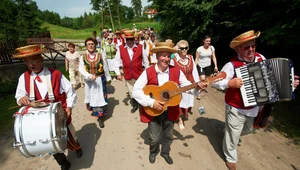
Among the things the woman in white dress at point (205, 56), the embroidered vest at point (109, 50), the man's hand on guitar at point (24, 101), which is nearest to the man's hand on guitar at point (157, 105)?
the man's hand on guitar at point (24, 101)

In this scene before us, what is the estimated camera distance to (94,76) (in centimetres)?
432

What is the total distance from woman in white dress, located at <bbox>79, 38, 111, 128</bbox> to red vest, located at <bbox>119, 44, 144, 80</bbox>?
1.87 feet

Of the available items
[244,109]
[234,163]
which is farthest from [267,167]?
[244,109]

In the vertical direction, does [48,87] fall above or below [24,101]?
above

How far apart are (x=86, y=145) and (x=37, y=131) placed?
5.95 feet

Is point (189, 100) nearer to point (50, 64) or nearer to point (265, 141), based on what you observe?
point (265, 141)

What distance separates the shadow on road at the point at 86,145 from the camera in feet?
11.1

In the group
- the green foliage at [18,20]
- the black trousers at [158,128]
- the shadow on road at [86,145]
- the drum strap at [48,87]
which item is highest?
the green foliage at [18,20]

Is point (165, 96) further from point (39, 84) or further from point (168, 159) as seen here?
point (39, 84)

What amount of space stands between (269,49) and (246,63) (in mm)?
4786

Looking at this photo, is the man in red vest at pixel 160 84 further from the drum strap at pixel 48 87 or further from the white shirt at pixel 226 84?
the drum strap at pixel 48 87

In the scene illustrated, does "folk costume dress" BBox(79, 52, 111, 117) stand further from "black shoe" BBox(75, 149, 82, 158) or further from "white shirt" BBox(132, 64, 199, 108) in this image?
"white shirt" BBox(132, 64, 199, 108)

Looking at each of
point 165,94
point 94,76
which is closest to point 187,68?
point 165,94

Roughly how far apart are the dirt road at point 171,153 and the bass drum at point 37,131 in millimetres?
1234
